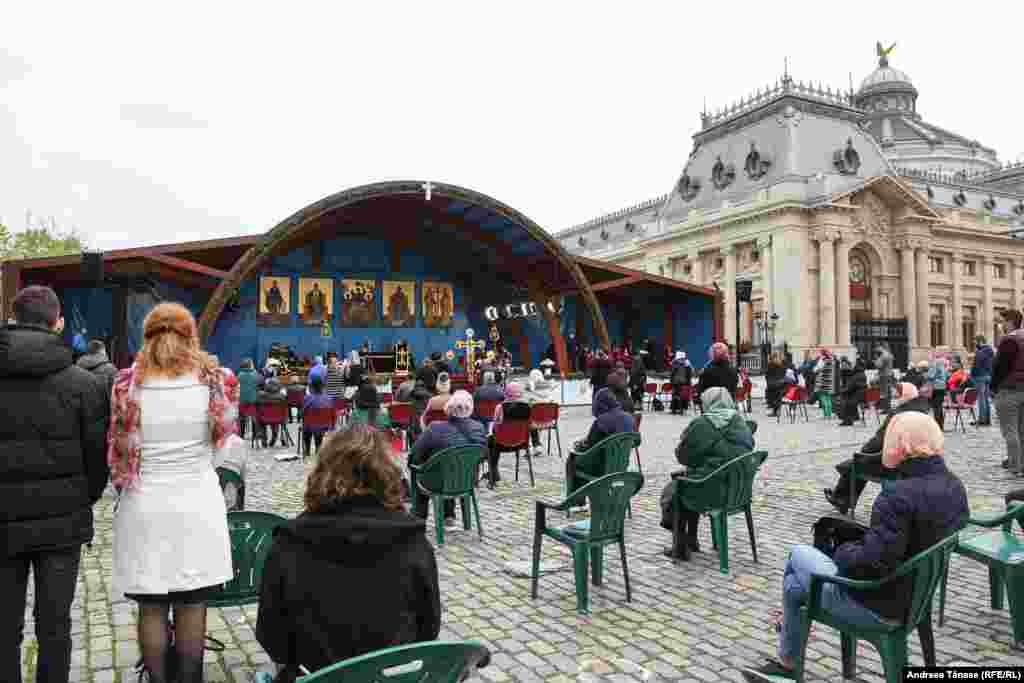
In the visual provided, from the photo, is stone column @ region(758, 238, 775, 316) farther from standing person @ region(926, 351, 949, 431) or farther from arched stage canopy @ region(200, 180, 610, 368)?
standing person @ region(926, 351, 949, 431)

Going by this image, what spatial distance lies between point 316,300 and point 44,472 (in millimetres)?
26895

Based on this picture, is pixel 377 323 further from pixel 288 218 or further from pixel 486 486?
pixel 486 486

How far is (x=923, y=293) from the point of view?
48.9 m

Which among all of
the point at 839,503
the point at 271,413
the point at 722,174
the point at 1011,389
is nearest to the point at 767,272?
the point at 722,174

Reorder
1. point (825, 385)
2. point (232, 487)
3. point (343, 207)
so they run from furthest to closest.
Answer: point (343, 207), point (825, 385), point (232, 487)

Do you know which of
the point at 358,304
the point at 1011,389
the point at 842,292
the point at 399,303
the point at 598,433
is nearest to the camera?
the point at 598,433

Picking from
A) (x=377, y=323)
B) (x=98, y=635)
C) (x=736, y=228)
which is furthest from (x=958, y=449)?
(x=736, y=228)

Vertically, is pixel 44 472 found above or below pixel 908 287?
below

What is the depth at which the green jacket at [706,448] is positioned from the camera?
562 cm

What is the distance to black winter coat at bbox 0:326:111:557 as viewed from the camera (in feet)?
9.28

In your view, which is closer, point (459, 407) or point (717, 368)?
point (459, 407)

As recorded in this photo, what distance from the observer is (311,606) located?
2396 millimetres

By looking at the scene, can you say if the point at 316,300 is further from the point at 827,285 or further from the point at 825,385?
the point at 827,285

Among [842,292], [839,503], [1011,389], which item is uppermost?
[842,292]
